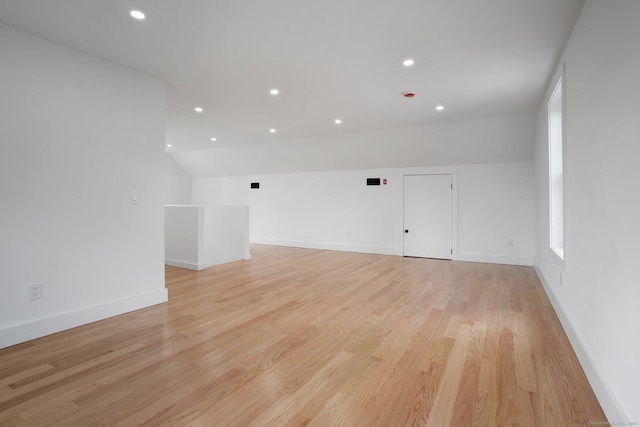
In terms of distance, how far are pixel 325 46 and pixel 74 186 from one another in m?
2.82

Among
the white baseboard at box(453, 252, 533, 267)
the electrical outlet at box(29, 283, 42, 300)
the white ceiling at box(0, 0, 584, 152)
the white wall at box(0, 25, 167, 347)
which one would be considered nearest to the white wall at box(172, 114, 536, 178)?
the white ceiling at box(0, 0, 584, 152)

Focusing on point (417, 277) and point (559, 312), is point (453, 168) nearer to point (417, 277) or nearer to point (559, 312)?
point (417, 277)

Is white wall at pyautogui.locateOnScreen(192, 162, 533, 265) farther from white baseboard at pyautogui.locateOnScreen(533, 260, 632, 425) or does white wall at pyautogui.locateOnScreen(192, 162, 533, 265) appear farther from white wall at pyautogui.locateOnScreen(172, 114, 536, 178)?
white baseboard at pyautogui.locateOnScreen(533, 260, 632, 425)

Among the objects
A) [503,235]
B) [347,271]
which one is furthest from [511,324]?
[503,235]

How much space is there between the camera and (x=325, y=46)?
3.05m

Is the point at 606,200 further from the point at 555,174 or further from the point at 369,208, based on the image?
the point at 369,208

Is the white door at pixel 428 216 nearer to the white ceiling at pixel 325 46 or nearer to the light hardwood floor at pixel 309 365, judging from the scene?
the white ceiling at pixel 325 46

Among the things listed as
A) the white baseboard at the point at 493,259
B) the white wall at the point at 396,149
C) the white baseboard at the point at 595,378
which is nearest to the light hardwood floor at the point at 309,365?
the white baseboard at the point at 595,378

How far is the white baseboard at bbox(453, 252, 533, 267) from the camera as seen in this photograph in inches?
242

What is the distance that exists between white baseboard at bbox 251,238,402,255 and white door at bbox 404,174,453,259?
19.2 inches

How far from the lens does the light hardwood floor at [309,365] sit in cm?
178

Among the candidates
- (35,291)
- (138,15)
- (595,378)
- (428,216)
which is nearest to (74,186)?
(35,291)

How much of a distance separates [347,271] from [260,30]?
3991mm

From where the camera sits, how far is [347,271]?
5570 mm
